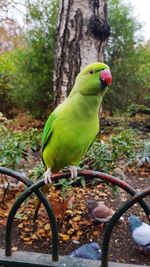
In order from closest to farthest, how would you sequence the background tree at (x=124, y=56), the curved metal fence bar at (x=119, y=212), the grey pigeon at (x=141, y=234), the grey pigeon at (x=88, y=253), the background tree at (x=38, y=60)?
the curved metal fence bar at (x=119, y=212), the grey pigeon at (x=88, y=253), the grey pigeon at (x=141, y=234), the background tree at (x=38, y=60), the background tree at (x=124, y=56)

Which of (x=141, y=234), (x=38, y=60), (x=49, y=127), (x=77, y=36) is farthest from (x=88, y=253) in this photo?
(x=38, y=60)

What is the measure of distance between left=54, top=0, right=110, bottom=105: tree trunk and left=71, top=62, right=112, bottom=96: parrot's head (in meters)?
2.33

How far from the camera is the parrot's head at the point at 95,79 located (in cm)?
125

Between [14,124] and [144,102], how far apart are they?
10.0 ft

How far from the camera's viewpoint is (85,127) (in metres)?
1.40

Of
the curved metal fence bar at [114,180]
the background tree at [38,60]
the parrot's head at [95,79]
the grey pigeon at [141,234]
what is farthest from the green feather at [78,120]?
the background tree at [38,60]

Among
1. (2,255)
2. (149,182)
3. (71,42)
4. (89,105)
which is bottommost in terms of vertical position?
A: (149,182)

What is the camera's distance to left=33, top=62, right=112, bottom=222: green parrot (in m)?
1.32

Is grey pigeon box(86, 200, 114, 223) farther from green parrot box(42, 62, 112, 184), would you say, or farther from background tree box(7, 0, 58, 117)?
background tree box(7, 0, 58, 117)

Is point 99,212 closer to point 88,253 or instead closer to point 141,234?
point 141,234

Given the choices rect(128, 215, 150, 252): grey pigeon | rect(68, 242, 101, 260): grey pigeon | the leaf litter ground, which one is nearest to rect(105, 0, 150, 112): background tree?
the leaf litter ground

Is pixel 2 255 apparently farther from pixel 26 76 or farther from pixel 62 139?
pixel 26 76

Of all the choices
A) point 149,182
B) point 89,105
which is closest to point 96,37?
point 149,182

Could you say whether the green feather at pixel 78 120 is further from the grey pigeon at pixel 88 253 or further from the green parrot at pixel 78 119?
the grey pigeon at pixel 88 253
